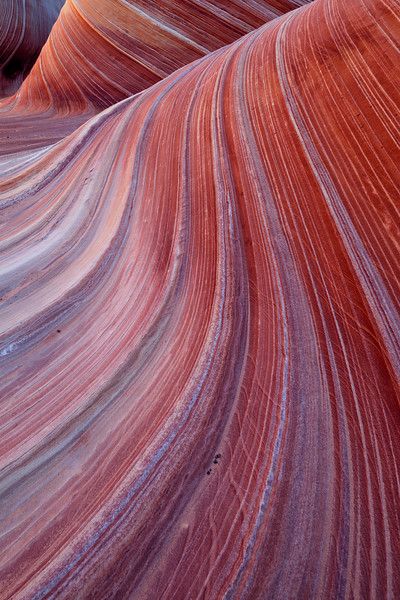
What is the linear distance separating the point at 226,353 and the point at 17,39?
3.84 metres

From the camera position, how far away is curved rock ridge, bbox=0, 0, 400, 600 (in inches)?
16.1

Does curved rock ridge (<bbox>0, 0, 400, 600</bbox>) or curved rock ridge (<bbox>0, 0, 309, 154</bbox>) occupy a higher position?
curved rock ridge (<bbox>0, 0, 309, 154</bbox>)

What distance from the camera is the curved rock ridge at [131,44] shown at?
190 cm

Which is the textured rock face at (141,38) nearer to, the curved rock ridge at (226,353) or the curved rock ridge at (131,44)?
the curved rock ridge at (131,44)

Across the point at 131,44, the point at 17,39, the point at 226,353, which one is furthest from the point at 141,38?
the point at 17,39

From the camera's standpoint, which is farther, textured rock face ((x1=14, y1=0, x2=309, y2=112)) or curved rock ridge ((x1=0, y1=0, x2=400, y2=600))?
textured rock face ((x1=14, y1=0, x2=309, y2=112))

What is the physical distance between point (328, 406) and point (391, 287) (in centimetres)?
20

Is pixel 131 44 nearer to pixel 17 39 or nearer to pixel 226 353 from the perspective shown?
pixel 226 353

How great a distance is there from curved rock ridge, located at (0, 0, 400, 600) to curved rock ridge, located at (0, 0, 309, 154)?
1.10 m

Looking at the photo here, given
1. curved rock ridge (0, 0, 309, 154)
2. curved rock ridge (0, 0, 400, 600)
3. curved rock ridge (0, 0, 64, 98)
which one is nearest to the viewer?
curved rock ridge (0, 0, 400, 600)

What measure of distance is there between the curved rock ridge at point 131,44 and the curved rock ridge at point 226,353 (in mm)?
1097

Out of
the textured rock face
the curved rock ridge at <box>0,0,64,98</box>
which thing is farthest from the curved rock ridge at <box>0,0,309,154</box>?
the curved rock ridge at <box>0,0,64,98</box>

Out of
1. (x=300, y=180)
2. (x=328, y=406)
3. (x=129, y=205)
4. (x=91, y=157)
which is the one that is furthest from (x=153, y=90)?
(x=328, y=406)

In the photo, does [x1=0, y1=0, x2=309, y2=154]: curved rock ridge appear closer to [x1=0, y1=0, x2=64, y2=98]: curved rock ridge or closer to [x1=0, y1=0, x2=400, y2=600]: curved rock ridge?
[x1=0, y1=0, x2=400, y2=600]: curved rock ridge
